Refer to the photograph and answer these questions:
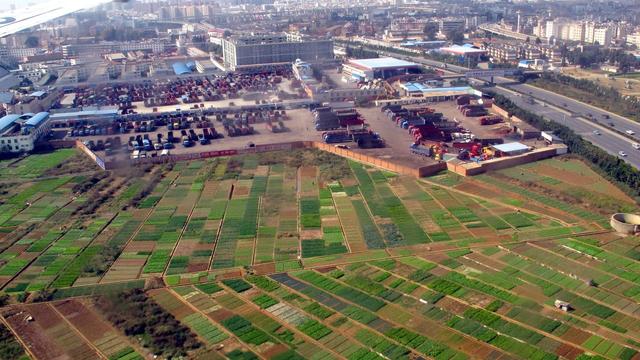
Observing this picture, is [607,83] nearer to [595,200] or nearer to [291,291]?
[595,200]

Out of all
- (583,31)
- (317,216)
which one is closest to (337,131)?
(317,216)

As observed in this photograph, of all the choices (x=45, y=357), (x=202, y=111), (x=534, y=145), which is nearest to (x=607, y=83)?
(x=534, y=145)

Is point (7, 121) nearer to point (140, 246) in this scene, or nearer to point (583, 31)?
point (140, 246)

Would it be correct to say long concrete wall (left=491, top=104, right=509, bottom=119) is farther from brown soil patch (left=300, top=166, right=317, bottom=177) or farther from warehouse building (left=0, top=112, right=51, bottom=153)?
warehouse building (left=0, top=112, right=51, bottom=153)

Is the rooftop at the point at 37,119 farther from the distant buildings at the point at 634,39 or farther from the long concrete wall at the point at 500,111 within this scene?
the distant buildings at the point at 634,39

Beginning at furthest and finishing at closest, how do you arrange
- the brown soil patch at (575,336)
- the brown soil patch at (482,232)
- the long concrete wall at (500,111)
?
the long concrete wall at (500,111), the brown soil patch at (482,232), the brown soil patch at (575,336)

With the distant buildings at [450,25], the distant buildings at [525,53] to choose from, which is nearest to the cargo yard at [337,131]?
the distant buildings at [525,53]
